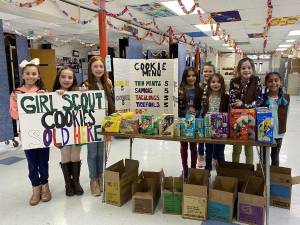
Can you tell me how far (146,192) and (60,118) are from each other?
1.06 m

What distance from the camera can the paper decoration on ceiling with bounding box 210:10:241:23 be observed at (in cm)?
603

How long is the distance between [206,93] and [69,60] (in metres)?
10.1

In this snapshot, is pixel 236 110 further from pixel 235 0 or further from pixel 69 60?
pixel 69 60

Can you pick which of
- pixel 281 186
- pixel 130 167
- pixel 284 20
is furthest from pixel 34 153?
pixel 284 20

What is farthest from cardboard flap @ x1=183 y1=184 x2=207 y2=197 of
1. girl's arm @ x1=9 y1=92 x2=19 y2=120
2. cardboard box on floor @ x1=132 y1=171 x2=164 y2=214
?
girl's arm @ x1=9 y1=92 x2=19 y2=120

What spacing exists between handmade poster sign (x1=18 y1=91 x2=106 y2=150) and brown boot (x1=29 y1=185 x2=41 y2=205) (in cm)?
49

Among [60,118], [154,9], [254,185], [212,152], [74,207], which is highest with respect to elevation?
[154,9]

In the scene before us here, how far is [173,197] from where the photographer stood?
253 cm

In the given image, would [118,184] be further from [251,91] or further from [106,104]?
[251,91]

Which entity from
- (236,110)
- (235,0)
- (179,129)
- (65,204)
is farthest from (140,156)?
(235,0)

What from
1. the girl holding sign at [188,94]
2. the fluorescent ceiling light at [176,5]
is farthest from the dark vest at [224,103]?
the fluorescent ceiling light at [176,5]

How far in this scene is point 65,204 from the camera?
2.77 metres

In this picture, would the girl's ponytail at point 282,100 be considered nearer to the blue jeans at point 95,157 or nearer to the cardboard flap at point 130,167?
the cardboard flap at point 130,167

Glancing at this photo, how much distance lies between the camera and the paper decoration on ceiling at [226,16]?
603 cm
